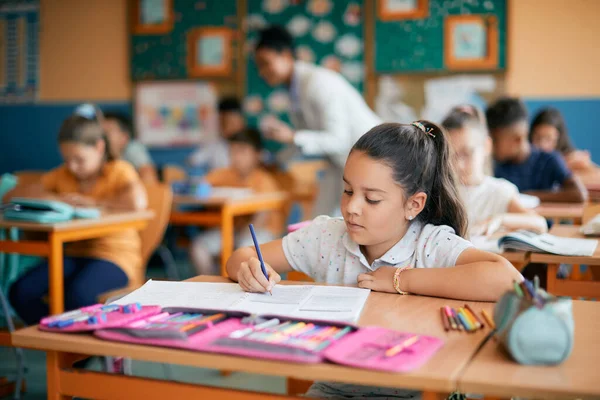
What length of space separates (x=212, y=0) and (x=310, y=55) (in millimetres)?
968

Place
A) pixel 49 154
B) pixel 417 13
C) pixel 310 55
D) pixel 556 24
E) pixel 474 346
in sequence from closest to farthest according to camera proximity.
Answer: pixel 474 346
pixel 556 24
pixel 417 13
pixel 310 55
pixel 49 154

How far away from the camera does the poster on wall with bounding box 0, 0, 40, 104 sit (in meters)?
6.19

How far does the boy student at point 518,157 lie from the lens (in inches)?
130

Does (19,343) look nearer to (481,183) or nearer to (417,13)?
(481,183)

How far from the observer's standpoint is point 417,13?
16.4 feet

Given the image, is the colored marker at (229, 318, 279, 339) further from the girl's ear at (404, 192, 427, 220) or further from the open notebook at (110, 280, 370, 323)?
the girl's ear at (404, 192, 427, 220)

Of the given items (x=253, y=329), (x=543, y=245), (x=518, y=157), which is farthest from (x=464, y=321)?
(x=518, y=157)

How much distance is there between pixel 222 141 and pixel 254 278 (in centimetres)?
435

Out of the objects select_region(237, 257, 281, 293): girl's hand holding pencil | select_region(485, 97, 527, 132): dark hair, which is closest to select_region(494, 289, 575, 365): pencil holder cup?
select_region(237, 257, 281, 293): girl's hand holding pencil

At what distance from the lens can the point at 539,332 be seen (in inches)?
34.5

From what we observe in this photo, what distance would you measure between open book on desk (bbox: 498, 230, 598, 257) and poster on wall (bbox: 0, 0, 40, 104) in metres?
5.44

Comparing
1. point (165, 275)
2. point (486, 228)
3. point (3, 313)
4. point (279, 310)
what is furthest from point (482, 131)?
point (165, 275)

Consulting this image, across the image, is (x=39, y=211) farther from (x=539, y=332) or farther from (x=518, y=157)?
(x=518, y=157)

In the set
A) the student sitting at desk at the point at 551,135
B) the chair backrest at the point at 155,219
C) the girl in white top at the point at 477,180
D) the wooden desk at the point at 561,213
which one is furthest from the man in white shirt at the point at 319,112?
the student sitting at desk at the point at 551,135
